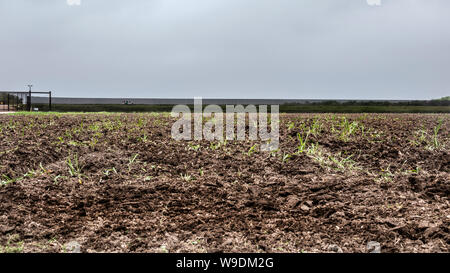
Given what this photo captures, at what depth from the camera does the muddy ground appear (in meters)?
3.36

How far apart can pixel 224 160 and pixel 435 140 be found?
12.0ft

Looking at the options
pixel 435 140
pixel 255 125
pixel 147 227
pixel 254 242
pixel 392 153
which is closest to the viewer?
pixel 254 242

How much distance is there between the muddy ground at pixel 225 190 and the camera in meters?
3.36

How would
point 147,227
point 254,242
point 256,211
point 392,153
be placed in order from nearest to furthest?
point 254,242 < point 147,227 < point 256,211 < point 392,153

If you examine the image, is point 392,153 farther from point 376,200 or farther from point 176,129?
point 176,129

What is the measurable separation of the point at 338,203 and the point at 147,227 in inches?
82.1

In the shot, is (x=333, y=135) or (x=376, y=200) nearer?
(x=376, y=200)

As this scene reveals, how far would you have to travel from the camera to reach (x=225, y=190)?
4.39 m
